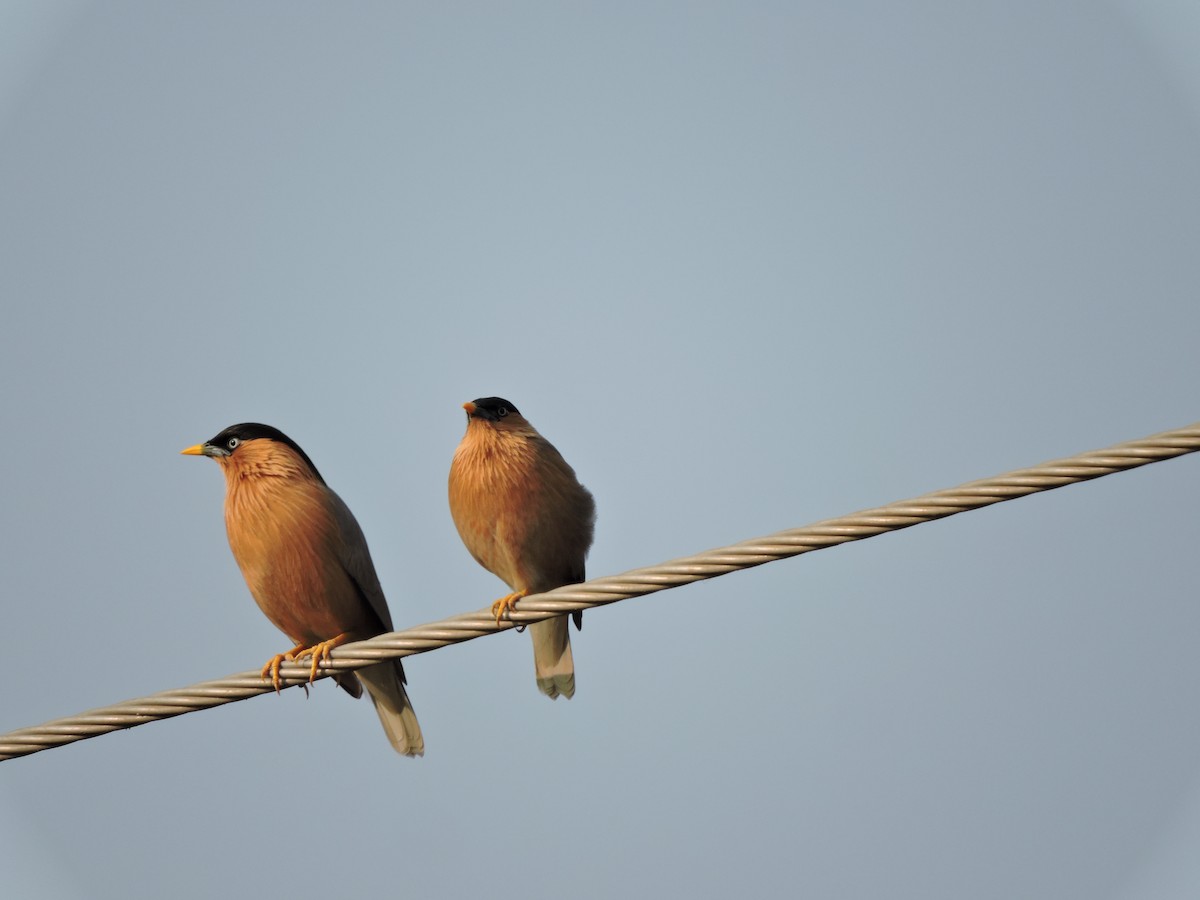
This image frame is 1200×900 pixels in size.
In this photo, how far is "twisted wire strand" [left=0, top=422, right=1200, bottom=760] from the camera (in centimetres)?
396

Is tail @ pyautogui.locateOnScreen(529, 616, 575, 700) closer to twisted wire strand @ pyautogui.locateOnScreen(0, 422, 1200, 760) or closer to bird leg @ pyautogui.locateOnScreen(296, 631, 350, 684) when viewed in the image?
bird leg @ pyautogui.locateOnScreen(296, 631, 350, 684)

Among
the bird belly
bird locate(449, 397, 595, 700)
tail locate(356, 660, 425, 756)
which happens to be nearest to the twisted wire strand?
the bird belly

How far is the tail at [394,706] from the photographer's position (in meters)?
6.86

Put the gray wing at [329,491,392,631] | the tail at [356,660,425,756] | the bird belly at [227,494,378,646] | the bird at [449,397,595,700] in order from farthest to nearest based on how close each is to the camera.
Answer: the bird at [449,397,595,700], the tail at [356,660,425,756], the gray wing at [329,491,392,631], the bird belly at [227,494,378,646]

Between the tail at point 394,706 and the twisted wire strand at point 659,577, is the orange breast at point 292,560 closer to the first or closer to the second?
the tail at point 394,706

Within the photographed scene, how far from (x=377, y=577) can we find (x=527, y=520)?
82 cm

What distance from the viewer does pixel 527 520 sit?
7031mm

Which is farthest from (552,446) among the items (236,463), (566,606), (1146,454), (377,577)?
(1146,454)

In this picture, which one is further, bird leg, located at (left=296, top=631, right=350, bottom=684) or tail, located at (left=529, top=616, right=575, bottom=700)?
tail, located at (left=529, top=616, right=575, bottom=700)

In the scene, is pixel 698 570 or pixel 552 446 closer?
pixel 698 570

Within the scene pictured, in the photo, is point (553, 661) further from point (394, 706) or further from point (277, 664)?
point (277, 664)

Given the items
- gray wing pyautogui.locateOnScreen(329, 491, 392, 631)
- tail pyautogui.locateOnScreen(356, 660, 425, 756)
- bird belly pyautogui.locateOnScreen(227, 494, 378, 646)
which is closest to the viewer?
bird belly pyautogui.locateOnScreen(227, 494, 378, 646)

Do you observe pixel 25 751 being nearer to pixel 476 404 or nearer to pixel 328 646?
pixel 328 646

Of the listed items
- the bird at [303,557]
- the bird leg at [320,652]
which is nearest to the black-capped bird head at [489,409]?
the bird at [303,557]
